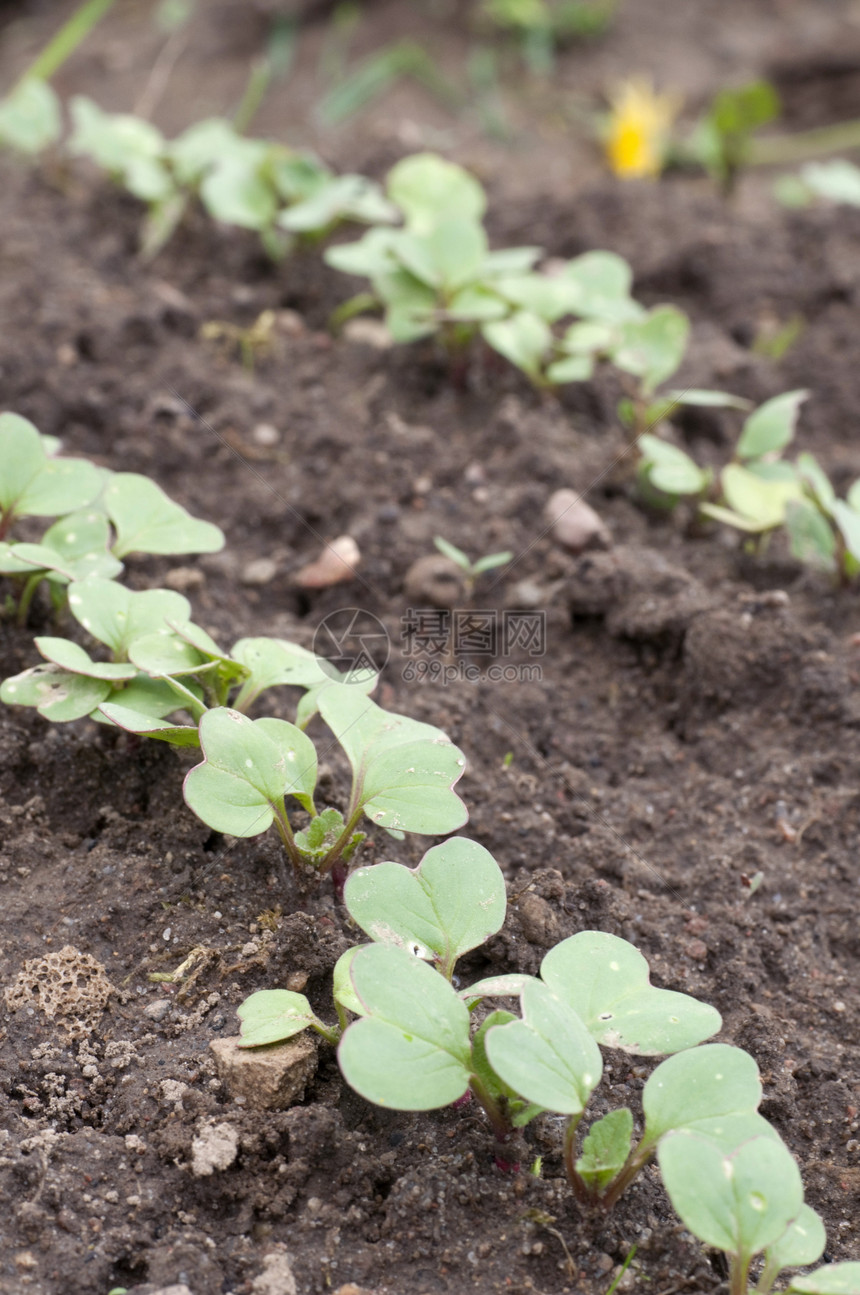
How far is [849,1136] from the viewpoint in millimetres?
1267

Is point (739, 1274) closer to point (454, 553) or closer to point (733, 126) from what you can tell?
point (454, 553)

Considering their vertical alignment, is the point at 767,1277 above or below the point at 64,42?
below

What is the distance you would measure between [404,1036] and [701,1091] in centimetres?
29

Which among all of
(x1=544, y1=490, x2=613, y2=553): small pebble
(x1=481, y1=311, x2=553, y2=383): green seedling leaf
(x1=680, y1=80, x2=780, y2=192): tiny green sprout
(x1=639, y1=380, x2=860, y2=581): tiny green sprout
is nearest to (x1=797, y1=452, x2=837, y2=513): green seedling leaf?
(x1=639, y1=380, x2=860, y2=581): tiny green sprout

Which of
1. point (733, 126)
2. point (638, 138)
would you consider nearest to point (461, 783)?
point (733, 126)

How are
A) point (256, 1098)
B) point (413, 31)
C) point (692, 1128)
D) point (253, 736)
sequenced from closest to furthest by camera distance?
point (692, 1128) < point (256, 1098) < point (253, 736) < point (413, 31)

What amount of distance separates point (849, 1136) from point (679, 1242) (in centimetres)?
29

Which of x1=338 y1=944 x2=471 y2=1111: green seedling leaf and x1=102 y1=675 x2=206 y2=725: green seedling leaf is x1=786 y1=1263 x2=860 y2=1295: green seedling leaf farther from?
x1=102 y1=675 x2=206 y2=725: green seedling leaf

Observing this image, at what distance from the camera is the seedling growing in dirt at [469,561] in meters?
1.76

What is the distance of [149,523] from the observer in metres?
1.60

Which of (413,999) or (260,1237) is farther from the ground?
(413,999)

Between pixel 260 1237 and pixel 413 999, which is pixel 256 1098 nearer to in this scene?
pixel 260 1237

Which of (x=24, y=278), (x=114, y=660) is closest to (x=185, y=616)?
(x=114, y=660)

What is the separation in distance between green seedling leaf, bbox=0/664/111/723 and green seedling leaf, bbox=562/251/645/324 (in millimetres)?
1316
